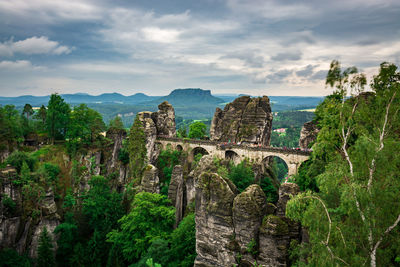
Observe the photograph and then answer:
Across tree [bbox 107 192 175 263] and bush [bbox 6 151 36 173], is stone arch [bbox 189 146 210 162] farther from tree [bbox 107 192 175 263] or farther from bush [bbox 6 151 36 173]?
bush [bbox 6 151 36 173]

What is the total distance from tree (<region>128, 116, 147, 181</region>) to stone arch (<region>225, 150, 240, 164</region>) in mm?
15313

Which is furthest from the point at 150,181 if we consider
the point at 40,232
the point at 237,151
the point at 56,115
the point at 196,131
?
the point at 196,131

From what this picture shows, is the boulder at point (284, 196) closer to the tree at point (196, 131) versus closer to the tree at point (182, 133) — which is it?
the tree at point (196, 131)

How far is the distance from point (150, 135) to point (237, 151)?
16791 mm

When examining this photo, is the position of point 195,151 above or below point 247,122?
below

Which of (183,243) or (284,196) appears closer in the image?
(284,196)

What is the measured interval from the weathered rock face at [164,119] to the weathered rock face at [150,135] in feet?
10.5

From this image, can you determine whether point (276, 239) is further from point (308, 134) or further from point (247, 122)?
point (247, 122)

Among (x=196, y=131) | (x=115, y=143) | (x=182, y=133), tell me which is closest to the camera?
(x=115, y=143)

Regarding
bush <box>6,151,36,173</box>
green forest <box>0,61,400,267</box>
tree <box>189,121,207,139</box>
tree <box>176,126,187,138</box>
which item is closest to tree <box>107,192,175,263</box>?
green forest <box>0,61,400,267</box>

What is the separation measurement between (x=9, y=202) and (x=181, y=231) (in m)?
26.4

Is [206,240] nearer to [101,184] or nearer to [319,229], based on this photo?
[319,229]

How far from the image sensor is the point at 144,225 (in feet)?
87.2

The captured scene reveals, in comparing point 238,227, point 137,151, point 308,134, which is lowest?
point 238,227
